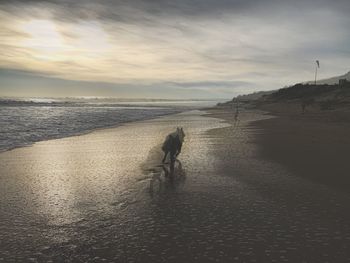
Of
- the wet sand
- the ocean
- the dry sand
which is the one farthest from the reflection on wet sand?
the ocean

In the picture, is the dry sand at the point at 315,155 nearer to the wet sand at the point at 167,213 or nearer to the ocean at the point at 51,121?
the wet sand at the point at 167,213

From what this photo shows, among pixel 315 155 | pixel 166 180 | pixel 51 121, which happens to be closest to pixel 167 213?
pixel 166 180

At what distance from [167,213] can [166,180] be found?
2.55 meters

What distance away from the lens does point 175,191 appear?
328 inches

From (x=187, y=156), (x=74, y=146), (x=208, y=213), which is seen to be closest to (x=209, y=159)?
(x=187, y=156)

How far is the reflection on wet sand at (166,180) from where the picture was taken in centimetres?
843

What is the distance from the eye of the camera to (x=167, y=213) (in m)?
6.85

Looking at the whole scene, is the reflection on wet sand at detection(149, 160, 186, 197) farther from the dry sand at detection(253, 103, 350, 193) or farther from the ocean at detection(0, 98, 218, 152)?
the ocean at detection(0, 98, 218, 152)

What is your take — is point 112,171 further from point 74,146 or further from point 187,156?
point 74,146

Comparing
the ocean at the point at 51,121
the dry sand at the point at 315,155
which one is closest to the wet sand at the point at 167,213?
the dry sand at the point at 315,155

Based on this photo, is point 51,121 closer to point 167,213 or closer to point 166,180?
point 166,180

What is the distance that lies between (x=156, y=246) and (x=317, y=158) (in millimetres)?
8564

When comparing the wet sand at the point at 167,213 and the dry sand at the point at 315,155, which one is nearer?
the wet sand at the point at 167,213

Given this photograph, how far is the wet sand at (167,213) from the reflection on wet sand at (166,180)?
0.03 meters
